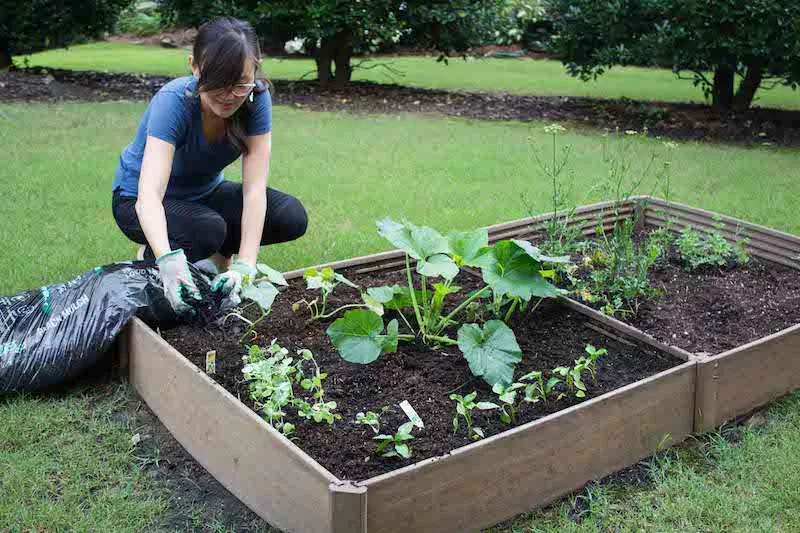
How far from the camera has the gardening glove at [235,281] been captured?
Result: 313cm

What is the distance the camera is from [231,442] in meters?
2.54

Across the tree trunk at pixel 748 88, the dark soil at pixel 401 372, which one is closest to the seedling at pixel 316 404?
the dark soil at pixel 401 372

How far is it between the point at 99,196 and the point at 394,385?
316 cm

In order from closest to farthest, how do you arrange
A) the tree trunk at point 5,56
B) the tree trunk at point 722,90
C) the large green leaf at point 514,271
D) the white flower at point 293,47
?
the large green leaf at point 514,271, the tree trunk at point 722,90, the tree trunk at point 5,56, the white flower at point 293,47

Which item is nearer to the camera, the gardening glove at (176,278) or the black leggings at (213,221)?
the gardening glove at (176,278)

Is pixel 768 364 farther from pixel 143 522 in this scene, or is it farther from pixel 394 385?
pixel 143 522

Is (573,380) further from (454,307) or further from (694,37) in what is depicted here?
(694,37)

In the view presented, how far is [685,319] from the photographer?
3447mm

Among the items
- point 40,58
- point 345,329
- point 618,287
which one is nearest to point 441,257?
point 345,329

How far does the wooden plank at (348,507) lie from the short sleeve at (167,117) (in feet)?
5.31

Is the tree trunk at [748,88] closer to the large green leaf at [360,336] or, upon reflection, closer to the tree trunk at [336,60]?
the tree trunk at [336,60]

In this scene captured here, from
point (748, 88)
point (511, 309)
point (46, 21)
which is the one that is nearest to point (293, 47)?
point (46, 21)

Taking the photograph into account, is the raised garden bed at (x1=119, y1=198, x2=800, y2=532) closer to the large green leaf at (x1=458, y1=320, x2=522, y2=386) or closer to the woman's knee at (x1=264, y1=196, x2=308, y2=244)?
the large green leaf at (x1=458, y1=320, x2=522, y2=386)

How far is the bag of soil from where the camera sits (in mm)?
3029
